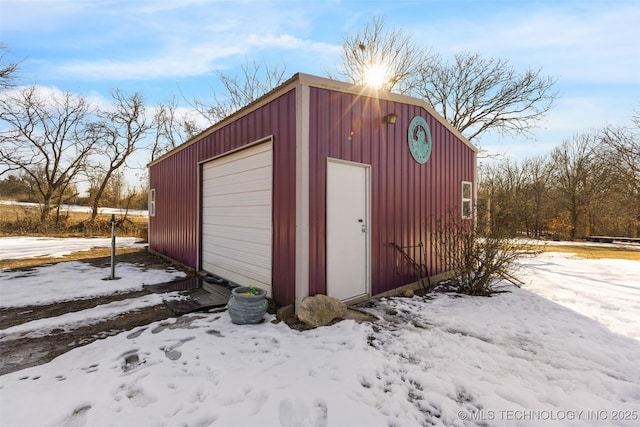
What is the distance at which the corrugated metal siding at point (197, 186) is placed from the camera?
3717 mm

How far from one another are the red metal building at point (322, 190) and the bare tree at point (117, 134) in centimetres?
1373

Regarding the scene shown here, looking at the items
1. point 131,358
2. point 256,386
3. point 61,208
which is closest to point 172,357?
Answer: point 131,358

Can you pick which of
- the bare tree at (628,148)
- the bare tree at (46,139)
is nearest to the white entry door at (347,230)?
the bare tree at (46,139)

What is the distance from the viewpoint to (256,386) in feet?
6.98

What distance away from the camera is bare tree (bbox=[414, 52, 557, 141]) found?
44.8 ft

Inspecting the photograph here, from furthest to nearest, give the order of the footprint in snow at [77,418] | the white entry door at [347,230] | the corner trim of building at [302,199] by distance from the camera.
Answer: the white entry door at [347,230]
the corner trim of building at [302,199]
the footprint in snow at [77,418]

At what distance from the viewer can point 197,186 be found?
20.8 ft

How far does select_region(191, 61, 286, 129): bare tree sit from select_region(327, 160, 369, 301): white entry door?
473 inches

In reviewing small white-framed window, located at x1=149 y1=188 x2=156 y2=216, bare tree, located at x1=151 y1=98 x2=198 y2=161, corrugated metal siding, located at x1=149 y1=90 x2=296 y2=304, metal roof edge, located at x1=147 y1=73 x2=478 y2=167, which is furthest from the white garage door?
bare tree, located at x1=151 y1=98 x2=198 y2=161

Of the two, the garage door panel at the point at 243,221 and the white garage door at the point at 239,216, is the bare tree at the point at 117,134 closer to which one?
the white garage door at the point at 239,216

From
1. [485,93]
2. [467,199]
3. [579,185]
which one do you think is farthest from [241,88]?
[579,185]

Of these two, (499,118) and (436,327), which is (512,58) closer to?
(499,118)

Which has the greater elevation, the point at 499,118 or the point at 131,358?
the point at 499,118

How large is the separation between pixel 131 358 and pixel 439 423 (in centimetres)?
252
